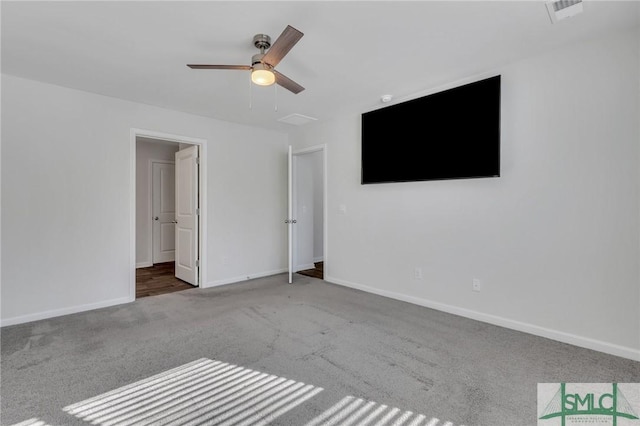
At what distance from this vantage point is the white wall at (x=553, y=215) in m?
2.39

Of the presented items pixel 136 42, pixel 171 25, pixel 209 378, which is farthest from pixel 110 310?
pixel 171 25

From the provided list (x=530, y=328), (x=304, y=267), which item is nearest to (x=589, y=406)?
(x=530, y=328)

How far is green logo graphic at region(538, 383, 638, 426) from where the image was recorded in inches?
68.8

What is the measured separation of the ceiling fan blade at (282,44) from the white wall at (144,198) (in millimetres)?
4869

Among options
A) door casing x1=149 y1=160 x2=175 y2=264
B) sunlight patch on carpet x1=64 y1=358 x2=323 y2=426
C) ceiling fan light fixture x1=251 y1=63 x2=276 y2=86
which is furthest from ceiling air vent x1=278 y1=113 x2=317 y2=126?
sunlight patch on carpet x1=64 y1=358 x2=323 y2=426

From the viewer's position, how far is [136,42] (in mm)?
2486

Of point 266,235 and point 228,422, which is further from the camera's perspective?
point 266,235

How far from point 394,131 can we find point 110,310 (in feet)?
12.8

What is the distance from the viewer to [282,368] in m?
2.25

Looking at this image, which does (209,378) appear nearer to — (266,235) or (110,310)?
(110,310)

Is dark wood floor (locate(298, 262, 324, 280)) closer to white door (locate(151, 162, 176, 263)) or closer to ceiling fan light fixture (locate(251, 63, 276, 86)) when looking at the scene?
white door (locate(151, 162, 176, 263))

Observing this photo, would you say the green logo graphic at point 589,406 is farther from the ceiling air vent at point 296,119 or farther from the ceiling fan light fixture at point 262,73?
the ceiling air vent at point 296,119

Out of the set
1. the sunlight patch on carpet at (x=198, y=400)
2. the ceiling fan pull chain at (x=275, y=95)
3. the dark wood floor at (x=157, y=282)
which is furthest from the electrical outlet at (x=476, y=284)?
the dark wood floor at (x=157, y=282)

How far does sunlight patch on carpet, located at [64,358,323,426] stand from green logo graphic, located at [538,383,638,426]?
4.54 feet
